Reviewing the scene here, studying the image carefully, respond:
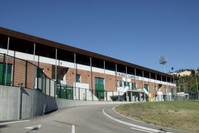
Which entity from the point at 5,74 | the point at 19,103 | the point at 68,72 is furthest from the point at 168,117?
the point at 68,72

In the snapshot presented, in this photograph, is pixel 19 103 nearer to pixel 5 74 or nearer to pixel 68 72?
pixel 5 74

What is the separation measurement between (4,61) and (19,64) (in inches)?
57.0

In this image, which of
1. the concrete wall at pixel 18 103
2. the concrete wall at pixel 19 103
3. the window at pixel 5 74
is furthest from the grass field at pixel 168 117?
the window at pixel 5 74

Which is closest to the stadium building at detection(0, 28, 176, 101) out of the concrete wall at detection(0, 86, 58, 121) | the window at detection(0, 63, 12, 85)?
the window at detection(0, 63, 12, 85)

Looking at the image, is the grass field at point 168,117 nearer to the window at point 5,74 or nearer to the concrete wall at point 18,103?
the concrete wall at point 18,103

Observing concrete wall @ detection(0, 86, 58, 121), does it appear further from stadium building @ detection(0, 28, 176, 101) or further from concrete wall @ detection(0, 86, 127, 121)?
stadium building @ detection(0, 28, 176, 101)

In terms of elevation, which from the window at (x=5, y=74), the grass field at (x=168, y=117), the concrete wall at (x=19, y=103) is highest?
the window at (x=5, y=74)

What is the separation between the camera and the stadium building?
18438 mm

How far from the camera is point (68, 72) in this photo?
53875mm

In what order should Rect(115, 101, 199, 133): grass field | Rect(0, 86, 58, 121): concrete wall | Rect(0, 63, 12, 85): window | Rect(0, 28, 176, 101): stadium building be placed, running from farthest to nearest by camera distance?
Rect(115, 101, 199, 133): grass field
Rect(0, 28, 176, 101): stadium building
Rect(0, 63, 12, 85): window
Rect(0, 86, 58, 121): concrete wall

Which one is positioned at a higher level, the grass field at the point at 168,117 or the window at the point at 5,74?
the window at the point at 5,74

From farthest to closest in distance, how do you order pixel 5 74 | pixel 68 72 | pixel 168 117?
pixel 68 72
pixel 168 117
pixel 5 74

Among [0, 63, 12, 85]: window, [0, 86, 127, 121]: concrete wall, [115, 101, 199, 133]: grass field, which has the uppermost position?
[0, 63, 12, 85]: window

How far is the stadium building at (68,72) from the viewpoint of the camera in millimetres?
18438
